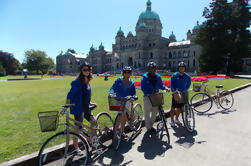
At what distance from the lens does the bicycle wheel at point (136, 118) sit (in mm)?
5046

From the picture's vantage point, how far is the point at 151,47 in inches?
2783

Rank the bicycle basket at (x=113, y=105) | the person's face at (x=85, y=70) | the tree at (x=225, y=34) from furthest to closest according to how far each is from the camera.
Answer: the tree at (x=225, y=34) → the bicycle basket at (x=113, y=105) → the person's face at (x=85, y=70)

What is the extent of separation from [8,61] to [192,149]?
7859 cm

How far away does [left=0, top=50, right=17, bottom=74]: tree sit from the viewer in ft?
212

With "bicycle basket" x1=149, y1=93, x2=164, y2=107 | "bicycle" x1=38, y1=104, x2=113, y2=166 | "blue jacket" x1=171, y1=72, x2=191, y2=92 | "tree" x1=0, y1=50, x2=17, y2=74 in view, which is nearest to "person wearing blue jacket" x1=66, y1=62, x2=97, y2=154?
"bicycle" x1=38, y1=104, x2=113, y2=166

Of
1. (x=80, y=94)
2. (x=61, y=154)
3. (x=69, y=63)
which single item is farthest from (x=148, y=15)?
(x=61, y=154)

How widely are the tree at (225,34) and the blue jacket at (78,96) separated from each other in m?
34.7

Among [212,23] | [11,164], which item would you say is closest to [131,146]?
[11,164]

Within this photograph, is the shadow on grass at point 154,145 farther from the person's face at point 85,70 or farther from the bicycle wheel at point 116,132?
the person's face at point 85,70

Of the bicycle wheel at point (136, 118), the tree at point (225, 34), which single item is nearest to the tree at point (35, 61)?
the tree at point (225, 34)

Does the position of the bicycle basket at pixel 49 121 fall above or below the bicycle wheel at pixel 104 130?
above

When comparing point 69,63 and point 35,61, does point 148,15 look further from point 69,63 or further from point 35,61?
point 35,61

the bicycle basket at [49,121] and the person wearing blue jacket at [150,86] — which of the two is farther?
the person wearing blue jacket at [150,86]

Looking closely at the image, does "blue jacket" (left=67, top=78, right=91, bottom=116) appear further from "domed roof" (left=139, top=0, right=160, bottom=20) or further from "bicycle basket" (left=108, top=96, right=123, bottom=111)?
"domed roof" (left=139, top=0, right=160, bottom=20)
